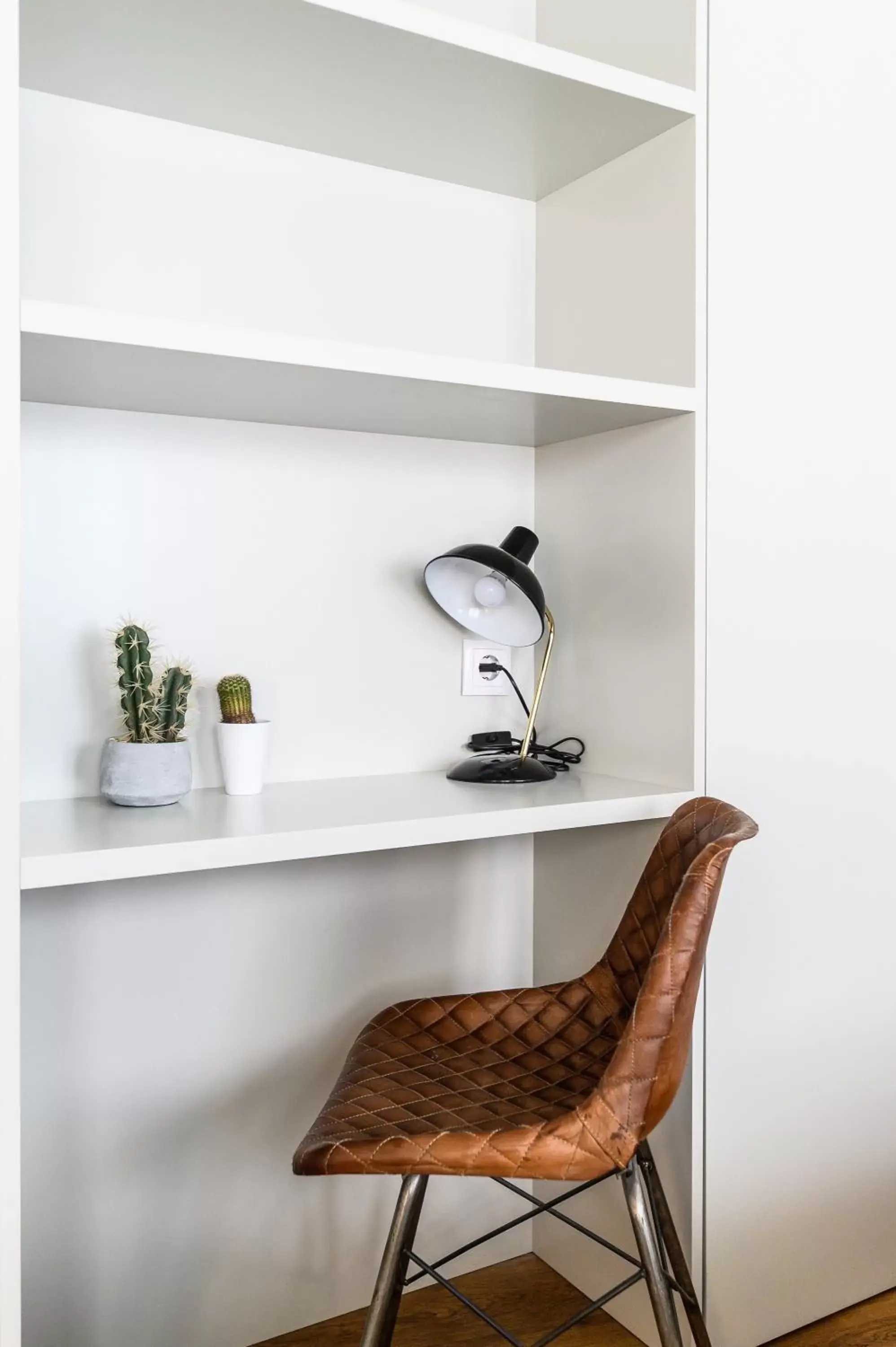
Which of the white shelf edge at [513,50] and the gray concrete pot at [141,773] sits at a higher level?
the white shelf edge at [513,50]

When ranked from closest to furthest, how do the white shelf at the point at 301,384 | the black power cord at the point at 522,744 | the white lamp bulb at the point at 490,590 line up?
the white shelf at the point at 301,384 → the white lamp bulb at the point at 490,590 → the black power cord at the point at 522,744

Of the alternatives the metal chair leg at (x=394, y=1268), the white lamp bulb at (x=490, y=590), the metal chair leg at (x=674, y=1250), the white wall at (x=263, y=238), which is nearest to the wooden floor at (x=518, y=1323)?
the metal chair leg at (x=674, y=1250)

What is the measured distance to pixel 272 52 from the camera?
1333 mm

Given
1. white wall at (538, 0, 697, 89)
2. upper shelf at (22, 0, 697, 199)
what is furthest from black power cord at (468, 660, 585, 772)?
white wall at (538, 0, 697, 89)

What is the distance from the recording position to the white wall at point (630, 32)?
151 centimetres

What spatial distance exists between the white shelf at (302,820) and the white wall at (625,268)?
0.62 meters

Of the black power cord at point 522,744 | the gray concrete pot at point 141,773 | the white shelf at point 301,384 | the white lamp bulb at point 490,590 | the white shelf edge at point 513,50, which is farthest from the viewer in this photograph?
the black power cord at point 522,744

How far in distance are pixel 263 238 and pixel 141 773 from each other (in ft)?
2.62

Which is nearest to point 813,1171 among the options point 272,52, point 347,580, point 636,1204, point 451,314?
point 636,1204

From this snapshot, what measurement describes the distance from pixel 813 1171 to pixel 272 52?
5.81 ft

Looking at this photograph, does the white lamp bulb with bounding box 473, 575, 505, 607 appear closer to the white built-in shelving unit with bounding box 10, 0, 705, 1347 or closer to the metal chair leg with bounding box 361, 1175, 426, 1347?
the white built-in shelving unit with bounding box 10, 0, 705, 1347

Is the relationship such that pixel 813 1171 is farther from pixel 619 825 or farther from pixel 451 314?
pixel 451 314

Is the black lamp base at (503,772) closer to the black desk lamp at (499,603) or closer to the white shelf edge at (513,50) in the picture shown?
the black desk lamp at (499,603)

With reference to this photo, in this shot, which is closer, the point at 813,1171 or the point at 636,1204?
the point at 636,1204
